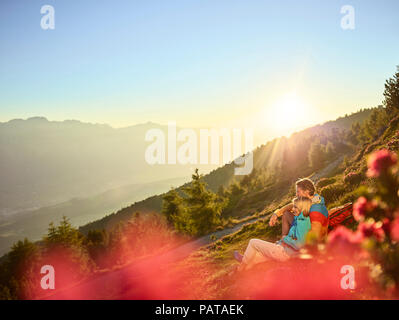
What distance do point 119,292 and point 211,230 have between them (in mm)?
17359

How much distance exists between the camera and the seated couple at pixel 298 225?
580 centimetres

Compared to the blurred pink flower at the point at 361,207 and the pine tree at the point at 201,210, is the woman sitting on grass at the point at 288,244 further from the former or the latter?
the pine tree at the point at 201,210

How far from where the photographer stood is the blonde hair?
604cm

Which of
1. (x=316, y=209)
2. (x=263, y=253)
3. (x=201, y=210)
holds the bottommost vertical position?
(x=263, y=253)

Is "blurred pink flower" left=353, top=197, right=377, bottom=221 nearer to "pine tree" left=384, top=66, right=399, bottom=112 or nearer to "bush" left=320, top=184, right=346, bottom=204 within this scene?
"bush" left=320, top=184, right=346, bottom=204

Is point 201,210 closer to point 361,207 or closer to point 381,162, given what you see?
point 361,207

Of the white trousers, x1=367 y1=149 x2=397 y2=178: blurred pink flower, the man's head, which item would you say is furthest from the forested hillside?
the man's head

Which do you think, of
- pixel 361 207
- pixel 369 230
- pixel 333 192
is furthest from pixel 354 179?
pixel 369 230

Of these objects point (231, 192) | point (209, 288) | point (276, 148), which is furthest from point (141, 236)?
point (276, 148)

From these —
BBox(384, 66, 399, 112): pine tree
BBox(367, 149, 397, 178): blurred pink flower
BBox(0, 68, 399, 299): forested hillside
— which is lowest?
BBox(0, 68, 399, 299): forested hillside

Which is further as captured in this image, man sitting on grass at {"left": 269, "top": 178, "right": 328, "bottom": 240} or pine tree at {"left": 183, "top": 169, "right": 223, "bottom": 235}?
pine tree at {"left": 183, "top": 169, "right": 223, "bottom": 235}

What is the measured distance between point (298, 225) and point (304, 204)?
0.56 meters

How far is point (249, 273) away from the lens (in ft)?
23.0

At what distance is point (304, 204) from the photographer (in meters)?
6.08
